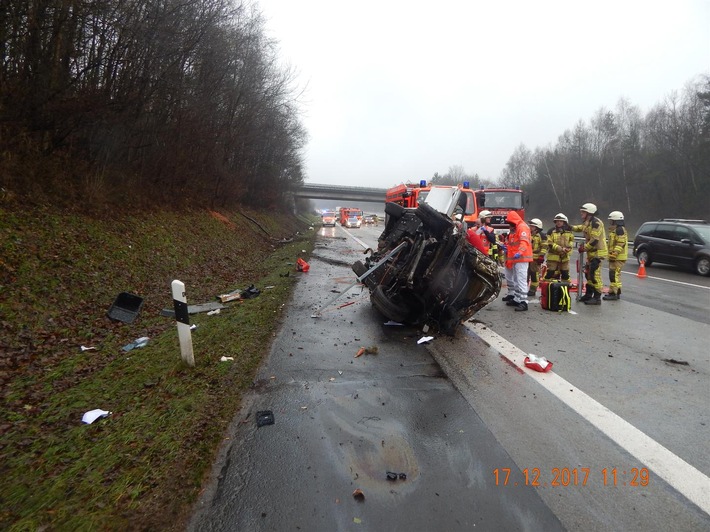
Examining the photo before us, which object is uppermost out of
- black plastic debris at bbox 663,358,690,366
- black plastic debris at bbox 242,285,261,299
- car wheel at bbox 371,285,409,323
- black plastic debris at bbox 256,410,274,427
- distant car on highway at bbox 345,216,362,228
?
car wheel at bbox 371,285,409,323

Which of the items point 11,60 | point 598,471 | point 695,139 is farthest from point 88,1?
point 695,139

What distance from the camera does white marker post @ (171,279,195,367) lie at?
4.28 meters

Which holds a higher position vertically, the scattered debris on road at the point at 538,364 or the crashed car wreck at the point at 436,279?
the crashed car wreck at the point at 436,279

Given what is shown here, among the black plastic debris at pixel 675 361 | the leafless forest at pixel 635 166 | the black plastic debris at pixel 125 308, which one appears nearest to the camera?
the black plastic debris at pixel 675 361

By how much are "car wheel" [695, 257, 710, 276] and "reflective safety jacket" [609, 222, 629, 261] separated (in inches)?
239

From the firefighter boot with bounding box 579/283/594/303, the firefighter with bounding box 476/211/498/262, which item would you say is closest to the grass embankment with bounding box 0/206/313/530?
the firefighter with bounding box 476/211/498/262

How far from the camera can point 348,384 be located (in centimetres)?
418

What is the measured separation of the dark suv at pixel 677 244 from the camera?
12.9 meters

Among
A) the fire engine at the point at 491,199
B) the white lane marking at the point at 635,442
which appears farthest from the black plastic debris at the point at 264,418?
the fire engine at the point at 491,199

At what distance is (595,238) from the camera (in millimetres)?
8578

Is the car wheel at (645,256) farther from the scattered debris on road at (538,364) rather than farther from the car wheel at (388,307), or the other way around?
the scattered debris on road at (538,364)

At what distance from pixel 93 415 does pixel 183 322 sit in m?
1.15

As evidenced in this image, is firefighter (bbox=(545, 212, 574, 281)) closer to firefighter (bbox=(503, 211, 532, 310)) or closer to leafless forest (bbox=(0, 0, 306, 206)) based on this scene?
firefighter (bbox=(503, 211, 532, 310))

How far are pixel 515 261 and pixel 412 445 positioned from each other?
5939 mm
